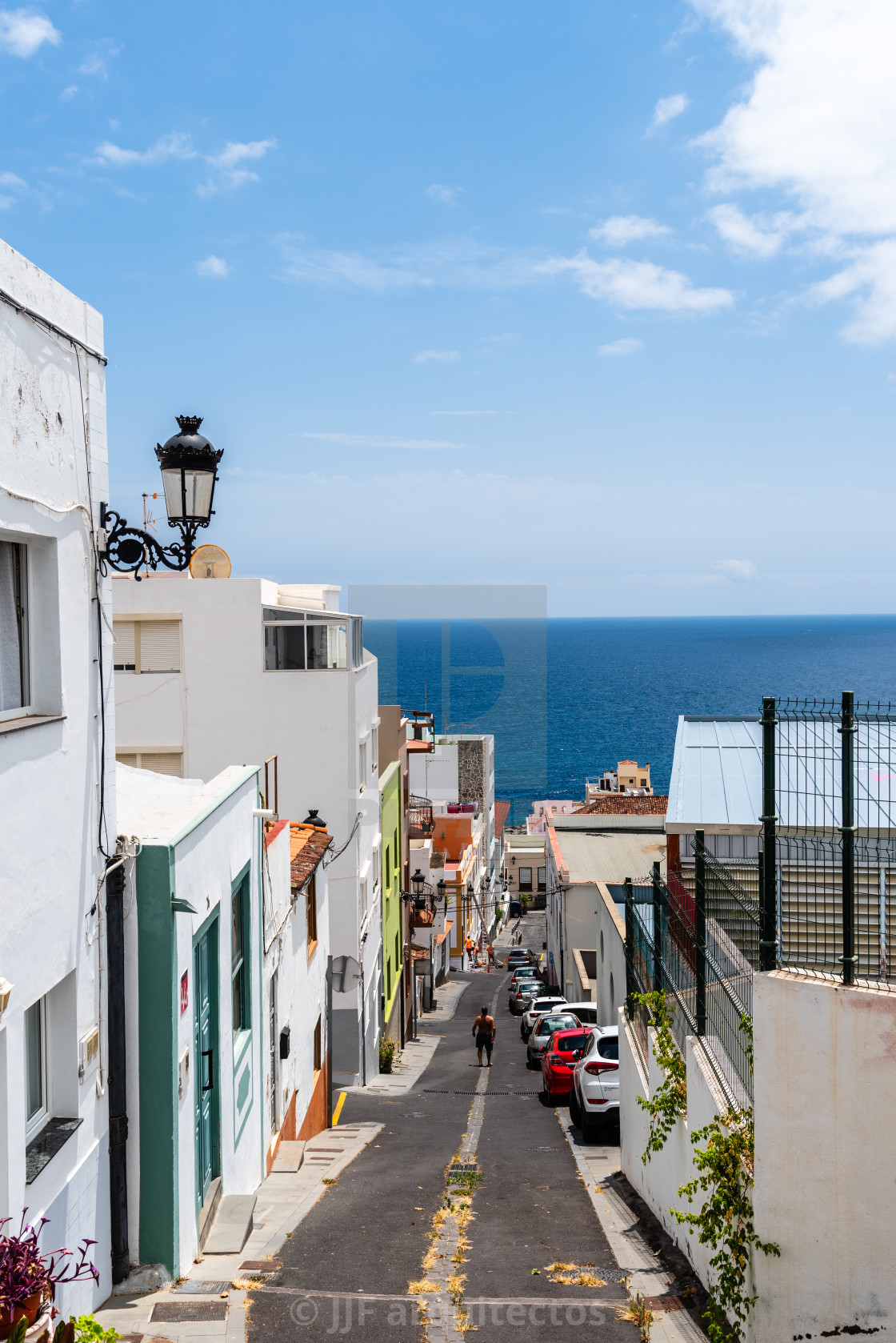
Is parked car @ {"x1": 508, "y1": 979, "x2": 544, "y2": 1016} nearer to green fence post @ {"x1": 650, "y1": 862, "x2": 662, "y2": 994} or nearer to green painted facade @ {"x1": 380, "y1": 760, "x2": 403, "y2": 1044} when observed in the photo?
green painted facade @ {"x1": 380, "y1": 760, "x2": 403, "y2": 1044}

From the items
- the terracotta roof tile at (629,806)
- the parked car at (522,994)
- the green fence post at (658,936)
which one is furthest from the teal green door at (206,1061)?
the terracotta roof tile at (629,806)

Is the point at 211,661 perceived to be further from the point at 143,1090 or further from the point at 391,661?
the point at 391,661

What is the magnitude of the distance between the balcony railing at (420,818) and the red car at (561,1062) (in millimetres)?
21262

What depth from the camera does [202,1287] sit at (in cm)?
775

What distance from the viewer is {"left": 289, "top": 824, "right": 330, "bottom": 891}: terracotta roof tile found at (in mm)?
16750

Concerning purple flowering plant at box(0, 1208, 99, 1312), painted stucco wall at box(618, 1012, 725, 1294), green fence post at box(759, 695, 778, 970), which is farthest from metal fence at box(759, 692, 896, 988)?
purple flowering plant at box(0, 1208, 99, 1312)

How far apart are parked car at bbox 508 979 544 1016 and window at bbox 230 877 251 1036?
29.8 m

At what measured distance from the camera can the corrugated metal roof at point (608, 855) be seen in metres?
36.8

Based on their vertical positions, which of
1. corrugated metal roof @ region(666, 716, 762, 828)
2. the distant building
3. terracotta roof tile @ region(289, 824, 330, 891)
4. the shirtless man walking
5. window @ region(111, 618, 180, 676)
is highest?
window @ region(111, 618, 180, 676)

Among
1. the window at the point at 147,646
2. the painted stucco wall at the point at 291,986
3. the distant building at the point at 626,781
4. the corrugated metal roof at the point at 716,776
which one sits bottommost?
the distant building at the point at 626,781

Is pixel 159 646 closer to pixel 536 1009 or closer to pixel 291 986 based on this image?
pixel 291 986

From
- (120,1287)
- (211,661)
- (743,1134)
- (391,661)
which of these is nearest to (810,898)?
(743,1134)

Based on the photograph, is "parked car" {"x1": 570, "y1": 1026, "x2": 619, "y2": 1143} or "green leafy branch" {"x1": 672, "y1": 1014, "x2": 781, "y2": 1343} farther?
"parked car" {"x1": 570, "y1": 1026, "x2": 619, "y2": 1143}

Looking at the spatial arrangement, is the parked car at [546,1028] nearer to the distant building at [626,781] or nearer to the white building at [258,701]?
the white building at [258,701]
